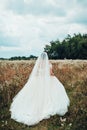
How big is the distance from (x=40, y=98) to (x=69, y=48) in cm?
5849

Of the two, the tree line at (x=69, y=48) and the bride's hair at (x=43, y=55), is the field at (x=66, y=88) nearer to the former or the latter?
the bride's hair at (x=43, y=55)

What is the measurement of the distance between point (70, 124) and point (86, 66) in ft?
31.8

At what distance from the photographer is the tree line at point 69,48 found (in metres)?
72.4

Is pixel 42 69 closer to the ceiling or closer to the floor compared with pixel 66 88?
closer to the ceiling

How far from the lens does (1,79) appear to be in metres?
21.0

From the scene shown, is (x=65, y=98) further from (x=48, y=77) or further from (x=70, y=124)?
(x=70, y=124)

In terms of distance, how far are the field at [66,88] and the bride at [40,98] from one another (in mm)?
264

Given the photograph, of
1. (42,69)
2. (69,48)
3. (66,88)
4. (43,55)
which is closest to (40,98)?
(42,69)

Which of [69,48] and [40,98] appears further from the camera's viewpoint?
[69,48]

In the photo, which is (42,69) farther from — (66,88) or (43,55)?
(66,88)

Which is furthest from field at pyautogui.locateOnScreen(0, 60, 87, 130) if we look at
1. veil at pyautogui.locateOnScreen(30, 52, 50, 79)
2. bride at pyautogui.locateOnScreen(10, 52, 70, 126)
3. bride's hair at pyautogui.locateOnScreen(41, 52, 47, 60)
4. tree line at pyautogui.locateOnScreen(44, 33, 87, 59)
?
tree line at pyautogui.locateOnScreen(44, 33, 87, 59)

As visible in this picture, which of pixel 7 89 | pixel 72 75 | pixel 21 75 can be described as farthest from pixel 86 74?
pixel 7 89

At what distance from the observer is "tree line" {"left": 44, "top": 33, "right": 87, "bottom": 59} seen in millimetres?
72400

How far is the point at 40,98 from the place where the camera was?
720 inches
